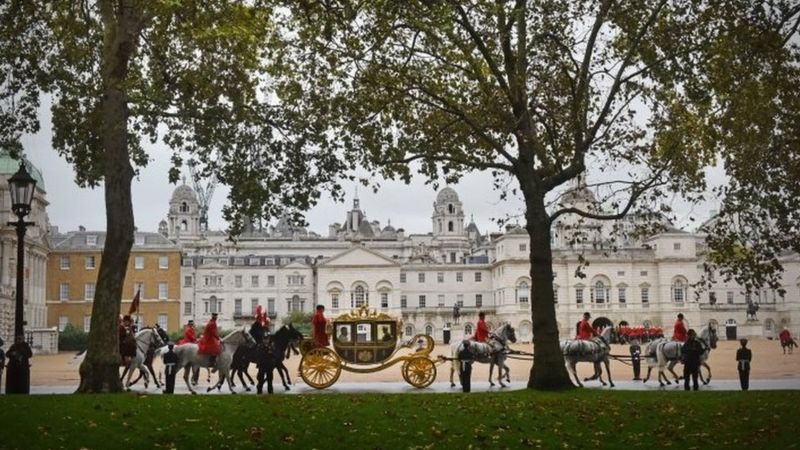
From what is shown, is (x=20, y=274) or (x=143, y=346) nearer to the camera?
(x=20, y=274)

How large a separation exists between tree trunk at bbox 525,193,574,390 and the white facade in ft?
257

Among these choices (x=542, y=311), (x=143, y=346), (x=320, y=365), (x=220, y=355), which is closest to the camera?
(x=542, y=311)

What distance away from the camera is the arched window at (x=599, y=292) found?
10612 centimetres

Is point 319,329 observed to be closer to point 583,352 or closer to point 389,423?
point 583,352

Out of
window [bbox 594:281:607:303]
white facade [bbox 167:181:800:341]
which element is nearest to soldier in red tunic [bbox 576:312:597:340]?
white facade [bbox 167:181:800:341]

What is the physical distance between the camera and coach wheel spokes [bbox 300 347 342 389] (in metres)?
22.4

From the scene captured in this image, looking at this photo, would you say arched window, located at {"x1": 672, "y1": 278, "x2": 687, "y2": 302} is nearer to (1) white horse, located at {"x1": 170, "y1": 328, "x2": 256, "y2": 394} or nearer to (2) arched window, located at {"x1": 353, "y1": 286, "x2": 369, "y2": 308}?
(2) arched window, located at {"x1": 353, "y1": 286, "x2": 369, "y2": 308}

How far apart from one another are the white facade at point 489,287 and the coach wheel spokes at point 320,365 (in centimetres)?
7672

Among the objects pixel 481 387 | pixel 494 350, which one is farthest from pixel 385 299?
pixel 481 387

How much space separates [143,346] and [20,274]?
764 centimetres

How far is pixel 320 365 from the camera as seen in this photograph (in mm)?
22453

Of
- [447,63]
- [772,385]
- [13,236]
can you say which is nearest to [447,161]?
[447,63]

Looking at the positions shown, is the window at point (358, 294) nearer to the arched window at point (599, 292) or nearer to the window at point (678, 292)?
the arched window at point (599, 292)

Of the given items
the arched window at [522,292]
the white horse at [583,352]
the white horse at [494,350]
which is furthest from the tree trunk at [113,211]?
the arched window at [522,292]
